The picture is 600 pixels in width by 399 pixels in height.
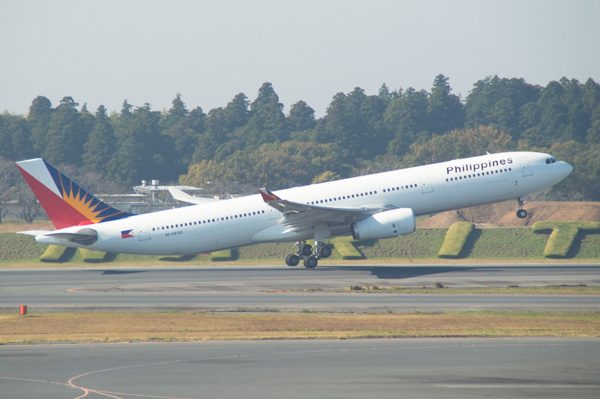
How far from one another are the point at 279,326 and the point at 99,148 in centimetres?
13335

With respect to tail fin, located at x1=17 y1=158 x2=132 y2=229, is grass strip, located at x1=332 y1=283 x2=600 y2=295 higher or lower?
lower

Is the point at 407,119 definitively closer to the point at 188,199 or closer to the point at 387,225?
the point at 188,199

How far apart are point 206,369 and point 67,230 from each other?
3564 cm

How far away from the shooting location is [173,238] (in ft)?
214

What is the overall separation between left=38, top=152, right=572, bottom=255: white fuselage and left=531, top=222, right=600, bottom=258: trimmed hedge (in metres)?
8.21

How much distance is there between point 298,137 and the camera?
177875 mm

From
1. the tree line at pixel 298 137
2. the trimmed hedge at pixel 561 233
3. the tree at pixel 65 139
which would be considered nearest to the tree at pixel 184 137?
the tree line at pixel 298 137

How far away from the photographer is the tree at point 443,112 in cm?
18938

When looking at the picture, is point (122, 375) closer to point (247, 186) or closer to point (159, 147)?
point (247, 186)

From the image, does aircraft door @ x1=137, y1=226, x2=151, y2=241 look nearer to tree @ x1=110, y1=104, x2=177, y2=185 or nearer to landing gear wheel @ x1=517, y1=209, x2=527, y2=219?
landing gear wheel @ x1=517, y1=209, x2=527, y2=219

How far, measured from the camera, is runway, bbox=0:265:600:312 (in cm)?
4841

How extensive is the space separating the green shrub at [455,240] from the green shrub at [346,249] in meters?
5.93

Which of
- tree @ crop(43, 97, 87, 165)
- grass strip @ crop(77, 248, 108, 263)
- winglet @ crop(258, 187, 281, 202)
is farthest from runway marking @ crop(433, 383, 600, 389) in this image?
tree @ crop(43, 97, 87, 165)

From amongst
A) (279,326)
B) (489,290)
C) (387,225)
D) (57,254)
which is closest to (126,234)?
(57,254)
